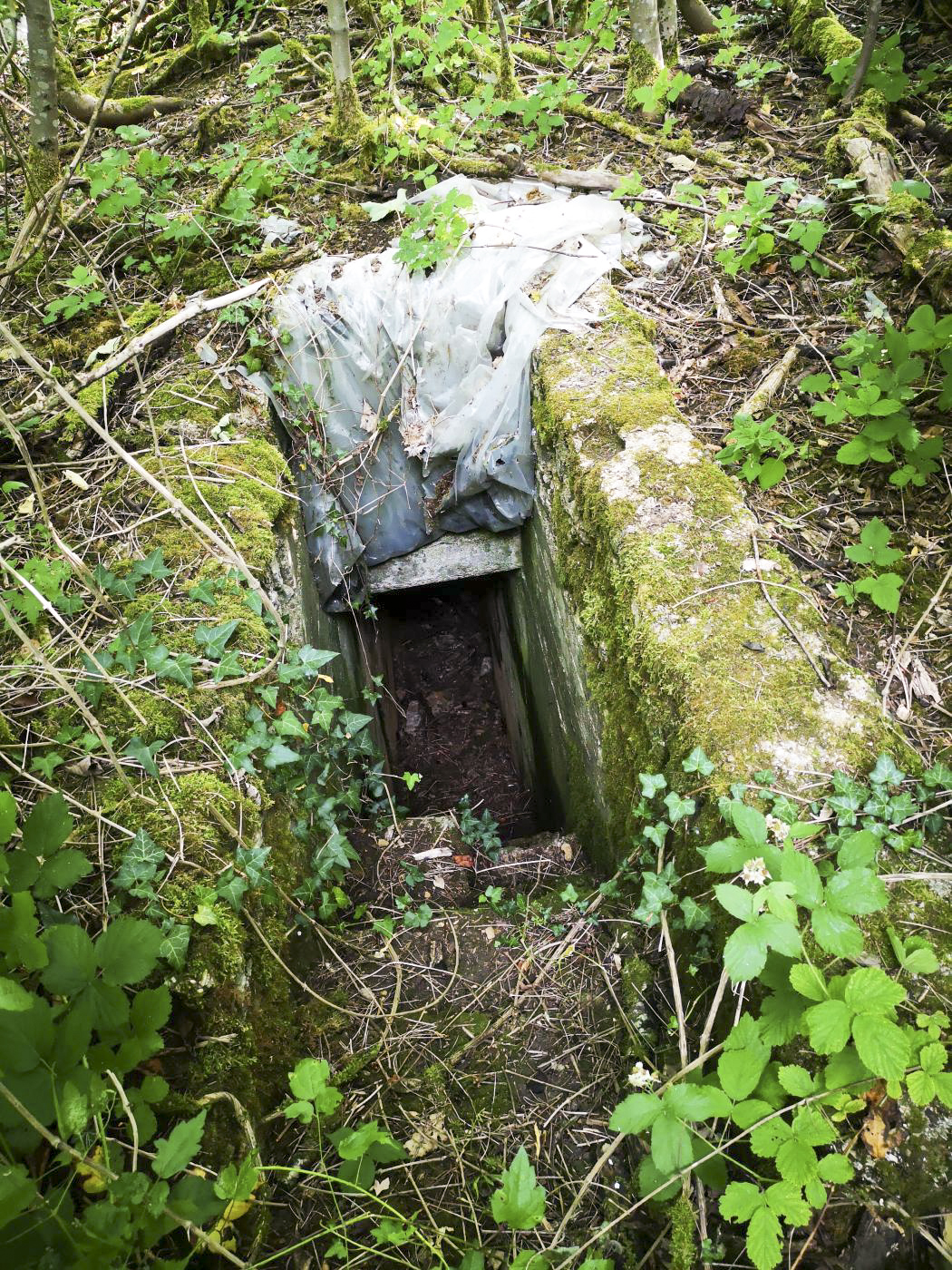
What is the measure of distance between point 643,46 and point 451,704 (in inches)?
175

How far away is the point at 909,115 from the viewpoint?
3881mm

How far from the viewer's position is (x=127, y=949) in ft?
4.01

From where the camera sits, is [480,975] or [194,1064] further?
[480,975]

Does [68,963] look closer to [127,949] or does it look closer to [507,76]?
[127,949]

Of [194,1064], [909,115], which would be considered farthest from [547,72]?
[194,1064]

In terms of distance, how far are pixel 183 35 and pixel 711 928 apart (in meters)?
7.94

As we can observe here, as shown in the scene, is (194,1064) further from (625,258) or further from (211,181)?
(211,181)

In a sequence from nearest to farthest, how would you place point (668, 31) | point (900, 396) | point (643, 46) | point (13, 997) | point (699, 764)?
1. point (13, 997)
2. point (699, 764)
3. point (900, 396)
4. point (643, 46)
5. point (668, 31)

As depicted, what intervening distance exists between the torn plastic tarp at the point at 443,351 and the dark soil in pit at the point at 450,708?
1.57m

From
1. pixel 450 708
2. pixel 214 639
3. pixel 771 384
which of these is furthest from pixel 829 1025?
pixel 450 708

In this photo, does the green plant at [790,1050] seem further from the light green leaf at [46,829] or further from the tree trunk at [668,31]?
the tree trunk at [668,31]

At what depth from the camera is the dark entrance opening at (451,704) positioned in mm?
4699

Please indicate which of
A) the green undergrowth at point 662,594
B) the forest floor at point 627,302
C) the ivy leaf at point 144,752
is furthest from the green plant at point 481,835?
the ivy leaf at point 144,752

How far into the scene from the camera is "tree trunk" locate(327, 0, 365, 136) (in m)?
3.79
